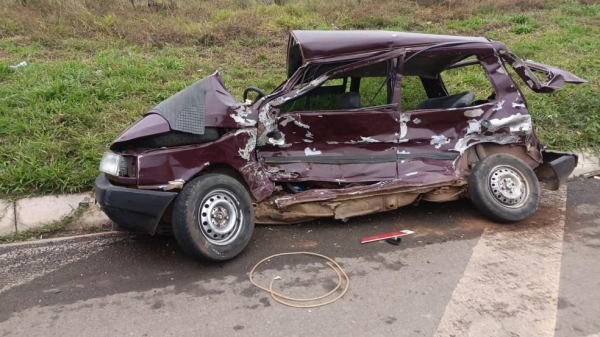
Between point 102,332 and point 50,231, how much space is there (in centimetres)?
209

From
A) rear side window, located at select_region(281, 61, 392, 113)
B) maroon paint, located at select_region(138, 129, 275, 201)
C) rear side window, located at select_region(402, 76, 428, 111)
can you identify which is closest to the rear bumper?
rear side window, located at select_region(402, 76, 428, 111)

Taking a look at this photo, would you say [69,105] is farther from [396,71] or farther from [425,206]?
[425,206]

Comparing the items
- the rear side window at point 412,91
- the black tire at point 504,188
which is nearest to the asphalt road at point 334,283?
the black tire at point 504,188

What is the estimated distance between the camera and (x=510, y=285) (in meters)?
3.34

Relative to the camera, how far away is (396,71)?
14.4 feet

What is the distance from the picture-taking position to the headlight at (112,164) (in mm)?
3676

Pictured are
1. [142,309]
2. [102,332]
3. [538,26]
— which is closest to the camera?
[102,332]

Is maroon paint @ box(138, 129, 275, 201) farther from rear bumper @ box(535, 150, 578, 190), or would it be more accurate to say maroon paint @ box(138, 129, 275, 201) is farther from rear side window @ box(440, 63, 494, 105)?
rear side window @ box(440, 63, 494, 105)

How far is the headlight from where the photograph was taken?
3.68 m

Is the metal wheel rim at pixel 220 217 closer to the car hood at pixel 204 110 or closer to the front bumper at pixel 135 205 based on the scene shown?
the front bumper at pixel 135 205

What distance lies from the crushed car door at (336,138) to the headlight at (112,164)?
1.16 metres

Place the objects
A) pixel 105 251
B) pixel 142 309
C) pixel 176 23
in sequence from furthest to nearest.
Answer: pixel 176 23, pixel 105 251, pixel 142 309

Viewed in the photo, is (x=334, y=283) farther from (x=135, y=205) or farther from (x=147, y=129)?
(x=147, y=129)

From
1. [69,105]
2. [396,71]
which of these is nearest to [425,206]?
[396,71]
